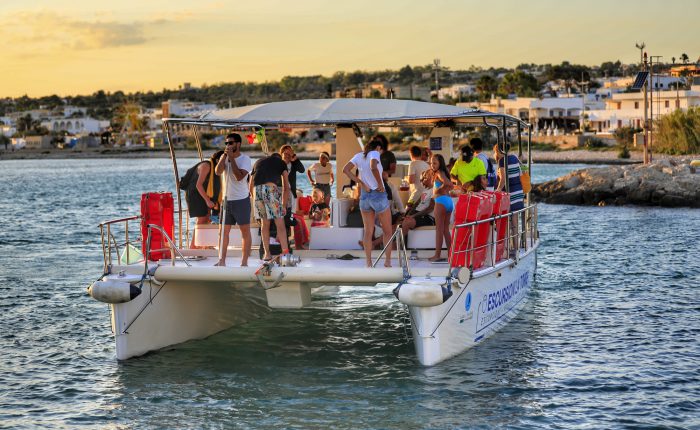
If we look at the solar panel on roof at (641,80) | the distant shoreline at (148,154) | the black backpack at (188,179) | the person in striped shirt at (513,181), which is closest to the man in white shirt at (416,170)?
the person in striped shirt at (513,181)

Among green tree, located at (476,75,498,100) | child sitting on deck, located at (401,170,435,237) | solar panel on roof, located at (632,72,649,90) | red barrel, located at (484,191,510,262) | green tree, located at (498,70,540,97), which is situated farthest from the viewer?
green tree, located at (498,70,540,97)

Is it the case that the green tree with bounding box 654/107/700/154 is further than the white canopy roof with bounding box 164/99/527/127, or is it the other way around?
the green tree with bounding box 654/107/700/154

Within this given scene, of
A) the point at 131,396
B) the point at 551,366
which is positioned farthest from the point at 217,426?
the point at 551,366

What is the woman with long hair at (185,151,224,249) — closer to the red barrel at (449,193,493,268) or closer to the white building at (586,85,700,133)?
the red barrel at (449,193,493,268)

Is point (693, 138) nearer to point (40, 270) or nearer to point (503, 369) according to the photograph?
point (40, 270)

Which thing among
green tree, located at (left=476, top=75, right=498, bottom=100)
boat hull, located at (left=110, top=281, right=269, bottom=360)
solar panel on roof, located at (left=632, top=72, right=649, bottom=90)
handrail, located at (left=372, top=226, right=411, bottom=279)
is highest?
green tree, located at (left=476, top=75, right=498, bottom=100)

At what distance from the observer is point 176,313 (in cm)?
1373

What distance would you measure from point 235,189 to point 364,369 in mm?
Result: 2784

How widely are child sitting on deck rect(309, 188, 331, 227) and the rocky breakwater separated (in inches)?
1204

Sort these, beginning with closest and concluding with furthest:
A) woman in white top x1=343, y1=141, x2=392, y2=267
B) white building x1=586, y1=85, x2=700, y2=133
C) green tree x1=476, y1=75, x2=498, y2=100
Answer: woman in white top x1=343, y1=141, x2=392, y2=267, white building x1=586, y1=85, x2=700, y2=133, green tree x1=476, y1=75, x2=498, y2=100

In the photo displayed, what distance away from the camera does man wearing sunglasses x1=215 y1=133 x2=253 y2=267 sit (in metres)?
12.8

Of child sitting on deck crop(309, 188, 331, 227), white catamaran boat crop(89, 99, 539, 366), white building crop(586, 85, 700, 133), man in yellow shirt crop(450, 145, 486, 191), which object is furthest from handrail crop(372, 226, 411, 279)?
white building crop(586, 85, 700, 133)

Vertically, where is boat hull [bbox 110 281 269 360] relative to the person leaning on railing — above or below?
below

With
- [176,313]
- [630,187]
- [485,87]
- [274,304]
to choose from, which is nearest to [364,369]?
[274,304]
